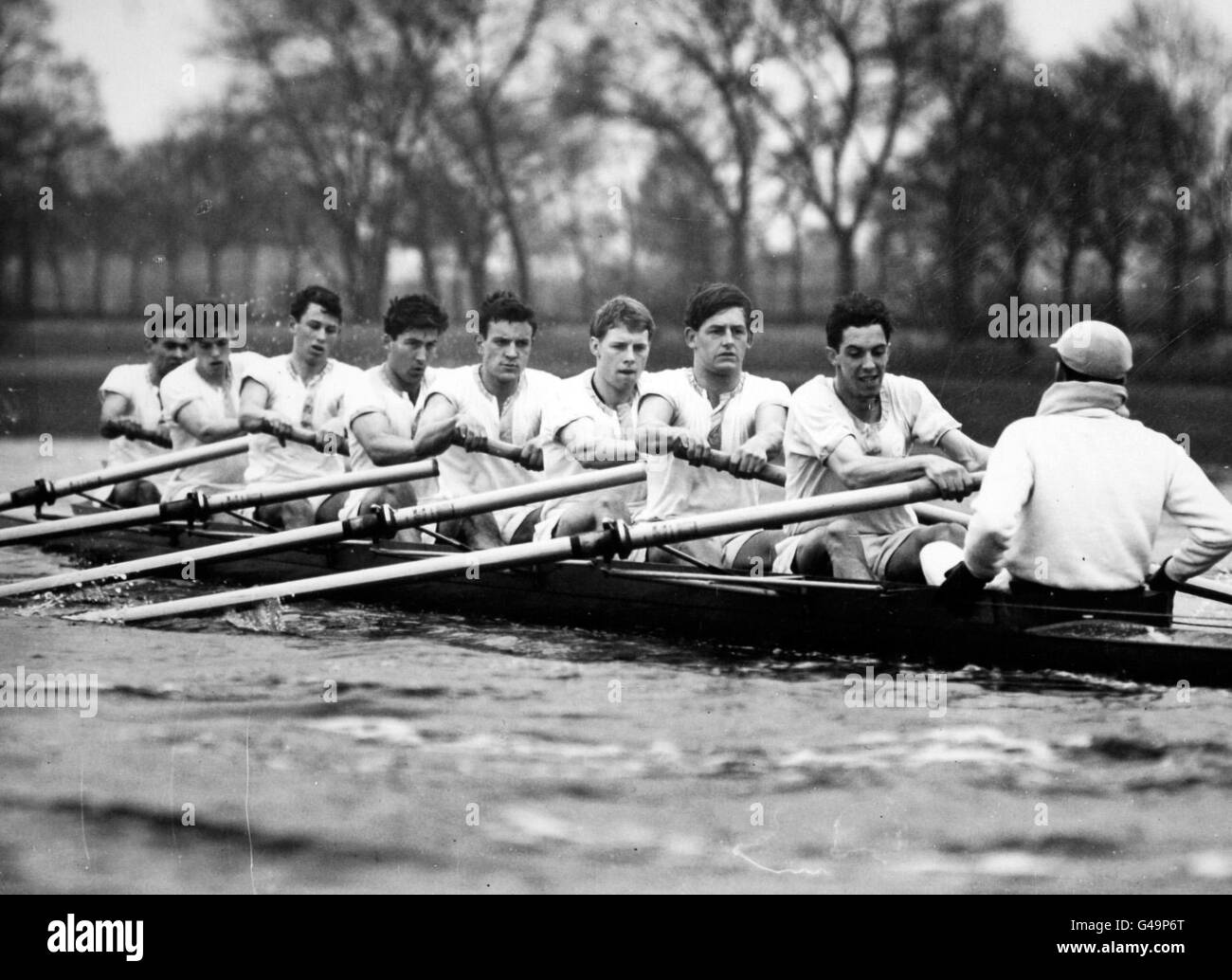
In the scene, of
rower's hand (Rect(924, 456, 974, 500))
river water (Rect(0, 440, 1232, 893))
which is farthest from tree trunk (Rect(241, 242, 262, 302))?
rower's hand (Rect(924, 456, 974, 500))

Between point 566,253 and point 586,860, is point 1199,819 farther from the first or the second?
point 566,253

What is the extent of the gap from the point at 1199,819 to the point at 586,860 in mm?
1394

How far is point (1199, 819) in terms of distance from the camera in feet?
11.9

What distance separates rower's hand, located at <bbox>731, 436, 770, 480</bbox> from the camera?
4855mm

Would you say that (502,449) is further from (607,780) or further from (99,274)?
(607,780)

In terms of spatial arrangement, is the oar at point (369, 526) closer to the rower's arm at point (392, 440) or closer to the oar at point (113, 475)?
the oar at point (113, 475)

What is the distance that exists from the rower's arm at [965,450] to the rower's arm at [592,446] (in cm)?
102

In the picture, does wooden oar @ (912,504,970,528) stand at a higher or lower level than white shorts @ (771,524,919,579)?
higher

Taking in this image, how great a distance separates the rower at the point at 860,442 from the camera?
447 centimetres

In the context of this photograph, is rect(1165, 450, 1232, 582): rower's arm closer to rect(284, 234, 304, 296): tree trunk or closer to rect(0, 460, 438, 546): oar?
rect(0, 460, 438, 546): oar

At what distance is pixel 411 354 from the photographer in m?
5.70

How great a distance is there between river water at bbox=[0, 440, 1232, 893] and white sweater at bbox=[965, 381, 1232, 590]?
1.07 feet
